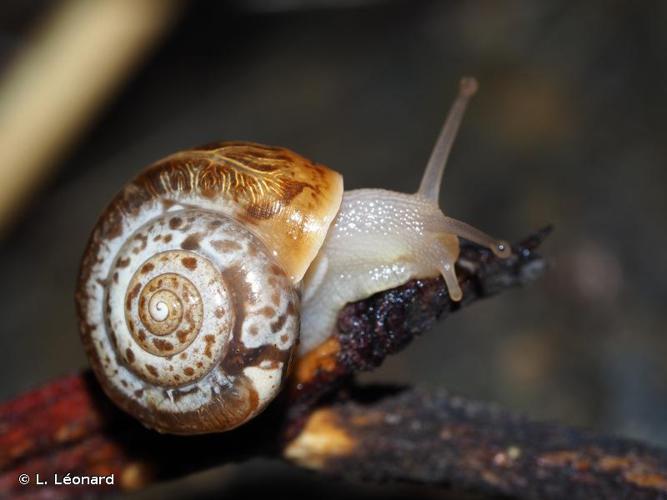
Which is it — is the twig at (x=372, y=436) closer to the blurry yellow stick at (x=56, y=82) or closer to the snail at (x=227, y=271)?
the snail at (x=227, y=271)

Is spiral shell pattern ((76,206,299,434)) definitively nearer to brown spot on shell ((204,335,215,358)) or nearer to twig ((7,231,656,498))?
brown spot on shell ((204,335,215,358))

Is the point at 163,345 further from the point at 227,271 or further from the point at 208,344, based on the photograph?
the point at 227,271

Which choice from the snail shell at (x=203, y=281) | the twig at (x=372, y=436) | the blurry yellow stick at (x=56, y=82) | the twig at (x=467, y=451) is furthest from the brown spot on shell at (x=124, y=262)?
the blurry yellow stick at (x=56, y=82)

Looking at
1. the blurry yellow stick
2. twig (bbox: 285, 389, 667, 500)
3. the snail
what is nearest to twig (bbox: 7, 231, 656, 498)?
twig (bbox: 285, 389, 667, 500)

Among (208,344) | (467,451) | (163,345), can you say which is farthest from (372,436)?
(163,345)

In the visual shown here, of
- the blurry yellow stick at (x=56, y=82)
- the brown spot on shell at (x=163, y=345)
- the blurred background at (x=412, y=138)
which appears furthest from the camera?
the blurry yellow stick at (x=56, y=82)

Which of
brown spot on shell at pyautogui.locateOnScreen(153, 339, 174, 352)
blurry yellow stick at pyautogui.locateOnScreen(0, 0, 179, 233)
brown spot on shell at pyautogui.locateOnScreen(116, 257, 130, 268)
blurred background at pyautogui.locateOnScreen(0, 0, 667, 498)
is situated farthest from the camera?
blurry yellow stick at pyautogui.locateOnScreen(0, 0, 179, 233)

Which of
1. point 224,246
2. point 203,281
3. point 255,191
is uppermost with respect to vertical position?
point 255,191
